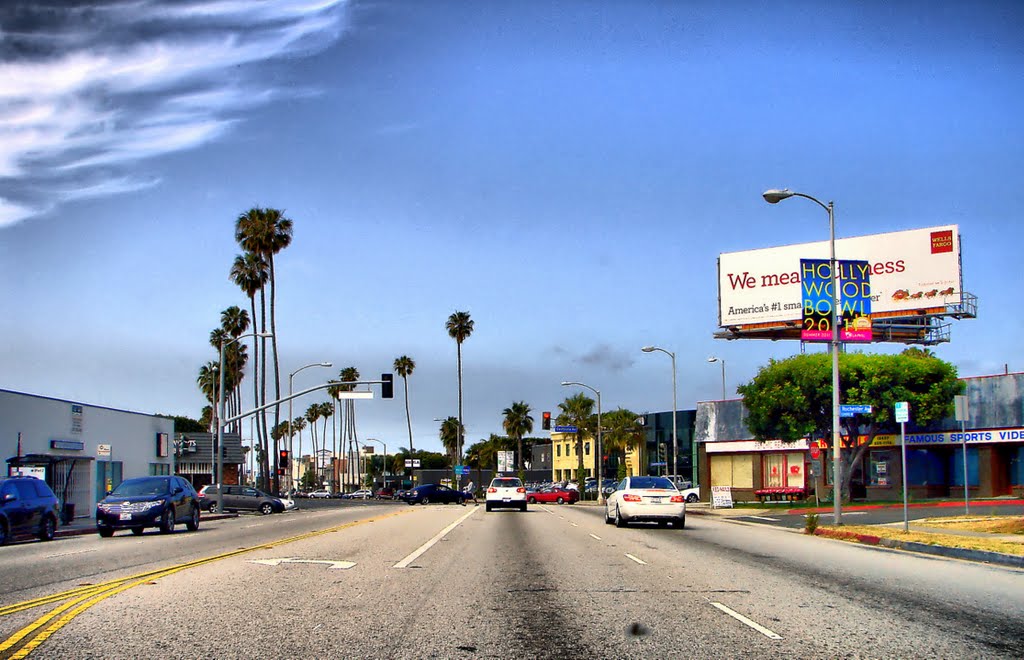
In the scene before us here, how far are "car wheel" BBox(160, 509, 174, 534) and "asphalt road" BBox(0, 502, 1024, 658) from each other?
669cm

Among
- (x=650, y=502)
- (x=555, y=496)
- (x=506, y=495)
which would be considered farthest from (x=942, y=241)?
A: (x=650, y=502)

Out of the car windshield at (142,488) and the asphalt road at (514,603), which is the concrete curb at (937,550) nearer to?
the asphalt road at (514,603)

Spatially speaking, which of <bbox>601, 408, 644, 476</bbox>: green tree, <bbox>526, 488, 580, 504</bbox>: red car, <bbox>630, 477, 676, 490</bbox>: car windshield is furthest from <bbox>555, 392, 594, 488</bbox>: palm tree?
<bbox>630, 477, 676, 490</bbox>: car windshield

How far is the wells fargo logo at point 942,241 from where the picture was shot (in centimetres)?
5634

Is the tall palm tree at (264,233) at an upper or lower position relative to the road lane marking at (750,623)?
upper

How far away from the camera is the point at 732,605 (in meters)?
11.4

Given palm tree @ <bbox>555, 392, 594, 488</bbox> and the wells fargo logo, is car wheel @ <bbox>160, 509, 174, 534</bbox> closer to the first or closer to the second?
the wells fargo logo

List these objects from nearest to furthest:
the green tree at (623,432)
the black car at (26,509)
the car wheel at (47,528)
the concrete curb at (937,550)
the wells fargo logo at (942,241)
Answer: the concrete curb at (937,550) < the black car at (26,509) < the car wheel at (47,528) < the wells fargo logo at (942,241) < the green tree at (623,432)

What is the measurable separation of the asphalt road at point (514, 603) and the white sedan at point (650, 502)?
25.0 ft

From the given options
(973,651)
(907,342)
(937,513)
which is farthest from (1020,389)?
(973,651)

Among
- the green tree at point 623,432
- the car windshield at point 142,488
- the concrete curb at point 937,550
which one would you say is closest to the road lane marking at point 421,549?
the car windshield at point 142,488

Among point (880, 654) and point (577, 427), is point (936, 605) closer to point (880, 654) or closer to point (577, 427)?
point (880, 654)

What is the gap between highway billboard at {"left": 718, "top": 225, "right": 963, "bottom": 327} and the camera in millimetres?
56469

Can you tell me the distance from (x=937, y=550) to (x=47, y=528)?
22464 mm
